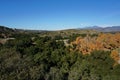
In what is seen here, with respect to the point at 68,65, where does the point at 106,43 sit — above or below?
above

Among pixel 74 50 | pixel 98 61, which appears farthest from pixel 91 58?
pixel 74 50

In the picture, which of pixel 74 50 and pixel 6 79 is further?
pixel 74 50

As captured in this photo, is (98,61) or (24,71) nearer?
(24,71)

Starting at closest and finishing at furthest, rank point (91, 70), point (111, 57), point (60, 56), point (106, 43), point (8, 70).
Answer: point (8, 70) → point (91, 70) → point (111, 57) → point (60, 56) → point (106, 43)

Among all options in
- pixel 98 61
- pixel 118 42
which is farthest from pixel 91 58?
pixel 118 42

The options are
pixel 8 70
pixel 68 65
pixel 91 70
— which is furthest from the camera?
pixel 68 65

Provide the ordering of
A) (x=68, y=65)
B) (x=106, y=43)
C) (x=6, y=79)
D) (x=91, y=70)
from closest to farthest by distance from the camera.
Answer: (x=6, y=79)
(x=91, y=70)
(x=68, y=65)
(x=106, y=43)

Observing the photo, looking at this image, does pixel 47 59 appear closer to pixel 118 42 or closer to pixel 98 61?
pixel 98 61

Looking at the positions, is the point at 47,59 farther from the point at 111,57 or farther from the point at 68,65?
the point at 111,57

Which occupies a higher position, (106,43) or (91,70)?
(106,43)
